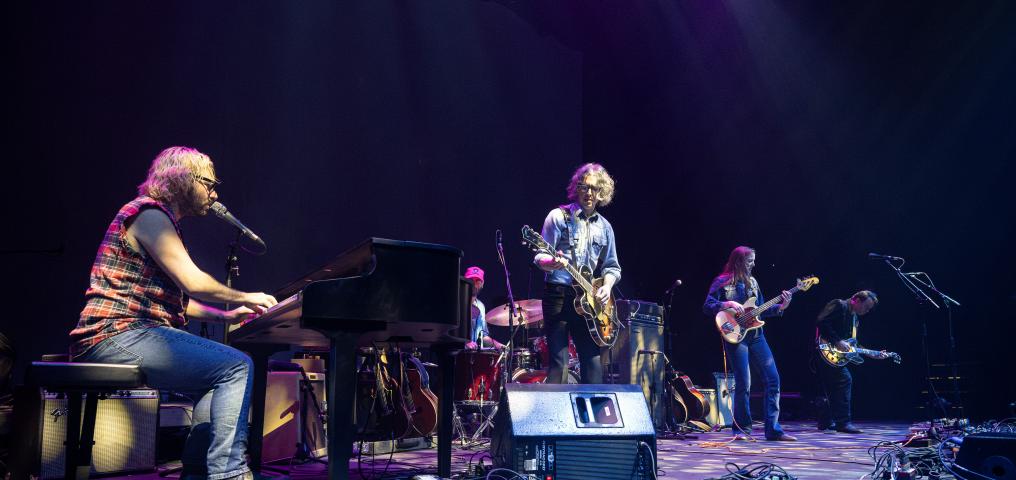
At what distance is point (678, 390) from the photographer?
773cm

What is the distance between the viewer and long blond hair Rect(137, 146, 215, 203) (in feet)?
10.4

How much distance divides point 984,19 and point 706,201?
4.18 metres

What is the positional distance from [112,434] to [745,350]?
5.19 meters

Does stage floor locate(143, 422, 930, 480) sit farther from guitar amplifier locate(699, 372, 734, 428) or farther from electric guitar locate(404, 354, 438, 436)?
guitar amplifier locate(699, 372, 734, 428)

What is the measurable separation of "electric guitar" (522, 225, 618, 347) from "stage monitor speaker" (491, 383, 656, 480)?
1241 millimetres

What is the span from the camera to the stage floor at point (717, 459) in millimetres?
4133

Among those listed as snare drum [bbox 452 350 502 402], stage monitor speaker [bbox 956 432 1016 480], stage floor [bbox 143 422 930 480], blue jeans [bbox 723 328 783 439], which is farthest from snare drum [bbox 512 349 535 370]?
stage monitor speaker [bbox 956 432 1016 480]

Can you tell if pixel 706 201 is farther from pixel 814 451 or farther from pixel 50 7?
pixel 50 7

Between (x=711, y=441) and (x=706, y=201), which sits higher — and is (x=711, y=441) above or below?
below

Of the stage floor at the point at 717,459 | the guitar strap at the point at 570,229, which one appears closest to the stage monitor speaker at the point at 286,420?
the stage floor at the point at 717,459

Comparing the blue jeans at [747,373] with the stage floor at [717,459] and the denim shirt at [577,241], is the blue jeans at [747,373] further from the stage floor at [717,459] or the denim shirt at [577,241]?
the denim shirt at [577,241]

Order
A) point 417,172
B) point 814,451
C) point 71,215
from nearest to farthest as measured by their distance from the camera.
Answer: point 814,451 < point 71,215 < point 417,172

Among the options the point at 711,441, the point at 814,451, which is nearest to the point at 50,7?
the point at 711,441

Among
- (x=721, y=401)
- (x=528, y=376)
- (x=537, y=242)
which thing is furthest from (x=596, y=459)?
(x=721, y=401)
